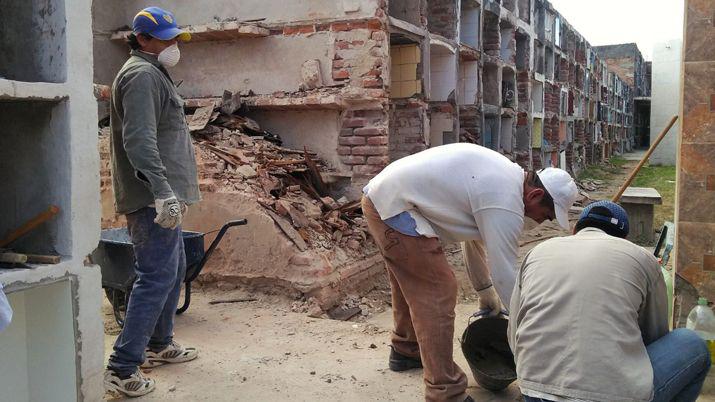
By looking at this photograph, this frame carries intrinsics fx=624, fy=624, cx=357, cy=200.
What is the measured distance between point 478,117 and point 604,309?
927 centimetres

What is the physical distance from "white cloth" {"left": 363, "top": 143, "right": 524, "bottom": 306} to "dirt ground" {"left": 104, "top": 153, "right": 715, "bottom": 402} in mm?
981

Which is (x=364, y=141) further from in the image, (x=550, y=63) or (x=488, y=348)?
(x=550, y=63)

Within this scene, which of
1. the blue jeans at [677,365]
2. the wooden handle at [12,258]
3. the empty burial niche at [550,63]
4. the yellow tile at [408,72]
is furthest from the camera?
the empty burial niche at [550,63]

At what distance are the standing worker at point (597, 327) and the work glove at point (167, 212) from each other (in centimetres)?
178

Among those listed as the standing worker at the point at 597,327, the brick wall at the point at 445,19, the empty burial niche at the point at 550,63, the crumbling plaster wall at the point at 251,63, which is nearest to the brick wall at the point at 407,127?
the crumbling plaster wall at the point at 251,63

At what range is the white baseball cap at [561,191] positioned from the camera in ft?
9.99

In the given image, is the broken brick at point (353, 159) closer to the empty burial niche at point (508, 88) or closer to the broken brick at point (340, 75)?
the broken brick at point (340, 75)

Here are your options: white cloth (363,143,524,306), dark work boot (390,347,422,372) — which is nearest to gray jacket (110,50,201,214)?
white cloth (363,143,524,306)

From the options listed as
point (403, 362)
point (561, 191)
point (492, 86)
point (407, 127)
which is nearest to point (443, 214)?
point (561, 191)

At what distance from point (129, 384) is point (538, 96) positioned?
15006 mm

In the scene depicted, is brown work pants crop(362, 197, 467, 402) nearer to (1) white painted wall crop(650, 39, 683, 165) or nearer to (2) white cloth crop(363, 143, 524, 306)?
(2) white cloth crop(363, 143, 524, 306)

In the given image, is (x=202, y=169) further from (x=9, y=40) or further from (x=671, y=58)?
(x=671, y=58)

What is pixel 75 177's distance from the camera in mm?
2885

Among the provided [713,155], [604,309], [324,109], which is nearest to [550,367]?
[604,309]
